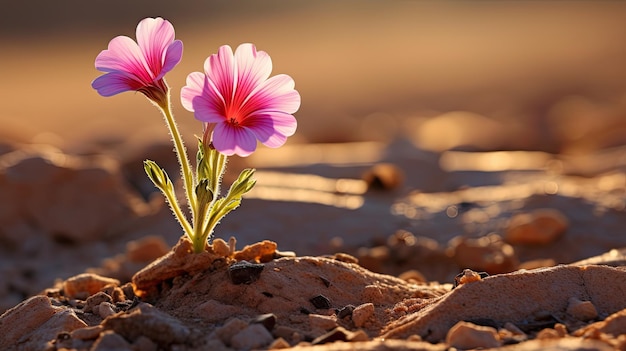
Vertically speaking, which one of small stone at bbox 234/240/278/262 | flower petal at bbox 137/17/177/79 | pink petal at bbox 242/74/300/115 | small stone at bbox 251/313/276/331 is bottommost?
small stone at bbox 251/313/276/331

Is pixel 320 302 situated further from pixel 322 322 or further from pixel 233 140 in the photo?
pixel 233 140

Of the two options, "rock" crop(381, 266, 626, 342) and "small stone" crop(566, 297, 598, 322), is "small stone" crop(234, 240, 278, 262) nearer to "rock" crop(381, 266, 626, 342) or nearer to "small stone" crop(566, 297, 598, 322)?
"rock" crop(381, 266, 626, 342)

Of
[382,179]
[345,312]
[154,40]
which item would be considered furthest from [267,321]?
[382,179]

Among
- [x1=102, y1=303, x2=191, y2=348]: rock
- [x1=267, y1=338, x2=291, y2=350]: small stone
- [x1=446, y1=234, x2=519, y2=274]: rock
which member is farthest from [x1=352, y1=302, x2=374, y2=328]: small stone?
[x1=446, y1=234, x2=519, y2=274]: rock

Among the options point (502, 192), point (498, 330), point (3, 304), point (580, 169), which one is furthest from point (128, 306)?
point (580, 169)

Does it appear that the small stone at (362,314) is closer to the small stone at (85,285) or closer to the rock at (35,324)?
the rock at (35,324)

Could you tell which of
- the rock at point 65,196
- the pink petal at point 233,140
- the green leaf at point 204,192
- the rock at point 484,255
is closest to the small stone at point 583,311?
the pink petal at point 233,140
